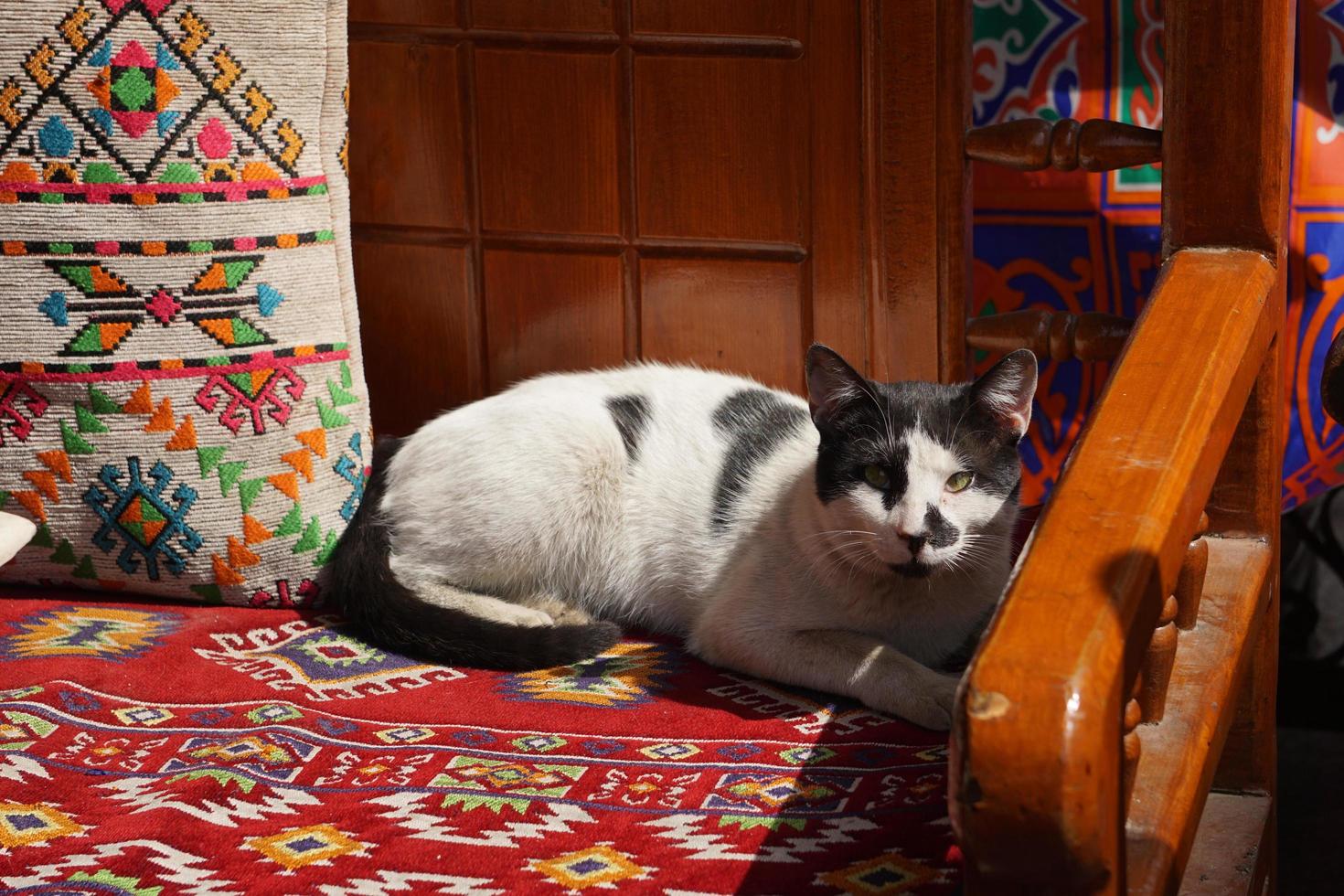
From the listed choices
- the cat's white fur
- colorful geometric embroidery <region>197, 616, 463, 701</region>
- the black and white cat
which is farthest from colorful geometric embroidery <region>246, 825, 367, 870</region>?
the cat's white fur

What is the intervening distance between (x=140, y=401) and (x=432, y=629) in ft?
1.58

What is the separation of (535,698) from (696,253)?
2.38 feet

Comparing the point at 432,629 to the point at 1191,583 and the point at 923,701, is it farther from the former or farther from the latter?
the point at 1191,583

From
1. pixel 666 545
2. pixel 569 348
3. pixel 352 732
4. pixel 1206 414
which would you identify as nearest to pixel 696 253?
pixel 569 348

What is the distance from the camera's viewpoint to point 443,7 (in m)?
1.90

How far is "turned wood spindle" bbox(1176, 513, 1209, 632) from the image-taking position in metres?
1.09

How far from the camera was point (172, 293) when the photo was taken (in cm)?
164

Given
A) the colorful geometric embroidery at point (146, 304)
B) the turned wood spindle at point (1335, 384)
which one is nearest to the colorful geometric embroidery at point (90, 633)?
the colorful geometric embroidery at point (146, 304)

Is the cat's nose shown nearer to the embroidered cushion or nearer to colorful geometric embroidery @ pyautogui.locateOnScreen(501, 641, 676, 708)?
colorful geometric embroidery @ pyautogui.locateOnScreen(501, 641, 676, 708)

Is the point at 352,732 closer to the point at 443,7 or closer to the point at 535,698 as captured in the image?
the point at 535,698

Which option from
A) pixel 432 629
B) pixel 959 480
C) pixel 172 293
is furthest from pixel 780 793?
pixel 172 293

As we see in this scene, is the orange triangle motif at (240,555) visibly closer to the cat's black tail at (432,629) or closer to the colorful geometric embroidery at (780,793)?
the cat's black tail at (432,629)

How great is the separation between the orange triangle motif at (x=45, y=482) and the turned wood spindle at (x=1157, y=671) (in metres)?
1.35

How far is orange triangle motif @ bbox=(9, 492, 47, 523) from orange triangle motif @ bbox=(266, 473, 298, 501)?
29 cm
